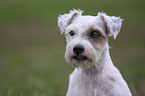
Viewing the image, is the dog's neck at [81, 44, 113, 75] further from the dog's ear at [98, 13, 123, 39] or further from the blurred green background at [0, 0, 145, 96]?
the blurred green background at [0, 0, 145, 96]

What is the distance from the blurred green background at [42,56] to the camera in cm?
847

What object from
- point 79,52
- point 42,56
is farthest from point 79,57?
point 42,56

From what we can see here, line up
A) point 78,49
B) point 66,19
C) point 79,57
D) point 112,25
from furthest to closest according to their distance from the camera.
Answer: point 66,19
point 112,25
point 79,57
point 78,49

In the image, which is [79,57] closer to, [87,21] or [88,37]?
[88,37]

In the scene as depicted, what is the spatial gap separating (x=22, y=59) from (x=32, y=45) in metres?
4.21

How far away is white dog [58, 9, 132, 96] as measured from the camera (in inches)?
214

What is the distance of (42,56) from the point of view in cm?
1472

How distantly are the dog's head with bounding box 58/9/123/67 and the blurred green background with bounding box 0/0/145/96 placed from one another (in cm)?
156

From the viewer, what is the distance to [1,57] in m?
14.5

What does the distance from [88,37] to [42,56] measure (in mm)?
9250

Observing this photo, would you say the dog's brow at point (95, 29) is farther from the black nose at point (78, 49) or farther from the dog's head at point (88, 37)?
the black nose at point (78, 49)

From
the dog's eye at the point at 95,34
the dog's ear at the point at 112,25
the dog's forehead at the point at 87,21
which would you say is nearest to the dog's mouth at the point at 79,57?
the dog's eye at the point at 95,34

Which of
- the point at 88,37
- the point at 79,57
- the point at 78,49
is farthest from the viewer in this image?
the point at 88,37

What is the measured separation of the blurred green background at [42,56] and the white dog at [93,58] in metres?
1.33
